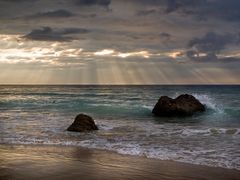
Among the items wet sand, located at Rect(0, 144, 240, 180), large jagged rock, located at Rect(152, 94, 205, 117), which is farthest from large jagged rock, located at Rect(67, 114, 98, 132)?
large jagged rock, located at Rect(152, 94, 205, 117)

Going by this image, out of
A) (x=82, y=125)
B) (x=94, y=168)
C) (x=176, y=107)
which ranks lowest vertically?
(x=94, y=168)

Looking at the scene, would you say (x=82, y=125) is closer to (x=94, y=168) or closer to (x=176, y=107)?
(x=94, y=168)

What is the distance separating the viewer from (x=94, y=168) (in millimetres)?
10477

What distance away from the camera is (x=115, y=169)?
10297 millimetres

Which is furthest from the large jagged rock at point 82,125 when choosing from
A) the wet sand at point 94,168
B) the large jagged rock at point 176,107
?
the large jagged rock at point 176,107

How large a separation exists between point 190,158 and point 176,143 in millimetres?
2915

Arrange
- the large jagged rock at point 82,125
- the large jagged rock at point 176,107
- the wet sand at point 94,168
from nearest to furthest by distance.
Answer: the wet sand at point 94,168
the large jagged rock at point 82,125
the large jagged rock at point 176,107

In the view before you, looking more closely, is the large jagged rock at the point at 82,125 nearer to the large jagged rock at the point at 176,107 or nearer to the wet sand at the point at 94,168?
the wet sand at the point at 94,168

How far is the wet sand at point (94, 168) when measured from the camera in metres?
9.55

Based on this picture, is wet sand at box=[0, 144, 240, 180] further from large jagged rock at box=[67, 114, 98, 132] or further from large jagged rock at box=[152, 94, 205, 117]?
large jagged rock at box=[152, 94, 205, 117]

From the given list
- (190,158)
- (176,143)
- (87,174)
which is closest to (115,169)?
(87,174)

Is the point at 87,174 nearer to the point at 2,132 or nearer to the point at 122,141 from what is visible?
the point at 122,141

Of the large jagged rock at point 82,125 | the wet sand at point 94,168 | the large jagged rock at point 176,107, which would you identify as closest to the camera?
the wet sand at point 94,168

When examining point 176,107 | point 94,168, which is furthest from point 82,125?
point 176,107
